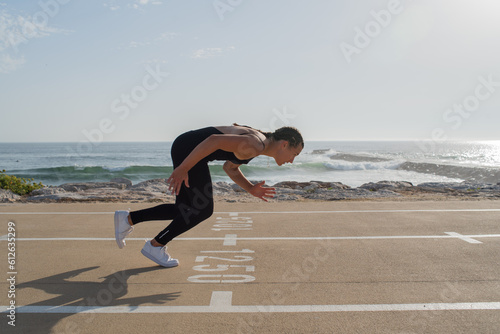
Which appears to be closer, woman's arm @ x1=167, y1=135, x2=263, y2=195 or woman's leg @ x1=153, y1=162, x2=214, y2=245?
woman's arm @ x1=167, y1=135, x2=263, y2=195

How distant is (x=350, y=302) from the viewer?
299 cm

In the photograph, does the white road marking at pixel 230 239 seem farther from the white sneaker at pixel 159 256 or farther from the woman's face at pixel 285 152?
the woman's face at pixel 285 152

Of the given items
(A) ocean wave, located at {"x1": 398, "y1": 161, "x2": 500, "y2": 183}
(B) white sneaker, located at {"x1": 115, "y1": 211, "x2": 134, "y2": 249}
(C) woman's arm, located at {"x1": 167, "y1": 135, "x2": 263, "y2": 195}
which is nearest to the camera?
(C) woman's arm, located at {"x1": 167, "y1": 135, "x2": 263, "y2": 195}

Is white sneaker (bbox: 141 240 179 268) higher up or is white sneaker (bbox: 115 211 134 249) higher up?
white sneaker (bbox: 115 211 134 249)

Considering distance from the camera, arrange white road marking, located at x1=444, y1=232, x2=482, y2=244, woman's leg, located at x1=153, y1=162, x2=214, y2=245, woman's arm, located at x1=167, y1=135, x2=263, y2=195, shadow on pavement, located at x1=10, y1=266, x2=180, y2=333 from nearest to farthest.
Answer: shadow on pavement, located at x1=10, y1=266, x2=180, y2=333, woman's arm, located at x1=167, y1=135, x2=263, y2=195, woman's leg, located at x1=153, y1=162, x2=214, y2=245, white road marking, located at x1=444, y1=232, x2=482, y2=244

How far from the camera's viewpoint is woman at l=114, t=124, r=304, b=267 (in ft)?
10.9

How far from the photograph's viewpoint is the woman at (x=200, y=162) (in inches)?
131


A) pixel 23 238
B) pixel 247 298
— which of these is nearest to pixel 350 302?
pixel 247 298

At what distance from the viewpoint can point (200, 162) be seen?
12.4ft

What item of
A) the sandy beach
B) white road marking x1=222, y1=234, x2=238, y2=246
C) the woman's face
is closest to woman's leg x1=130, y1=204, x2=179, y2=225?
the sandy beach

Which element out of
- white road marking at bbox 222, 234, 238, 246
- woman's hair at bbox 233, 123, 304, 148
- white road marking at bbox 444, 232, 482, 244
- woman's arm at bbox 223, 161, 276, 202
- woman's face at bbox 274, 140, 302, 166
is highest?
woman's hair at bbox 233, 123, 304, 148

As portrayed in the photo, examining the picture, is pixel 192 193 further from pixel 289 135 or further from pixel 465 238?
pixel 465 238

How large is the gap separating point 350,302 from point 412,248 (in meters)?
1.87

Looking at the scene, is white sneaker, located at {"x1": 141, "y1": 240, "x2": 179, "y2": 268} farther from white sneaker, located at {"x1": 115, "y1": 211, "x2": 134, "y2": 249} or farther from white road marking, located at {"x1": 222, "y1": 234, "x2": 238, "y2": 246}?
white road marking, located at {"x1": 222, "y1": 234, "x2": 238, "y2": 246}
